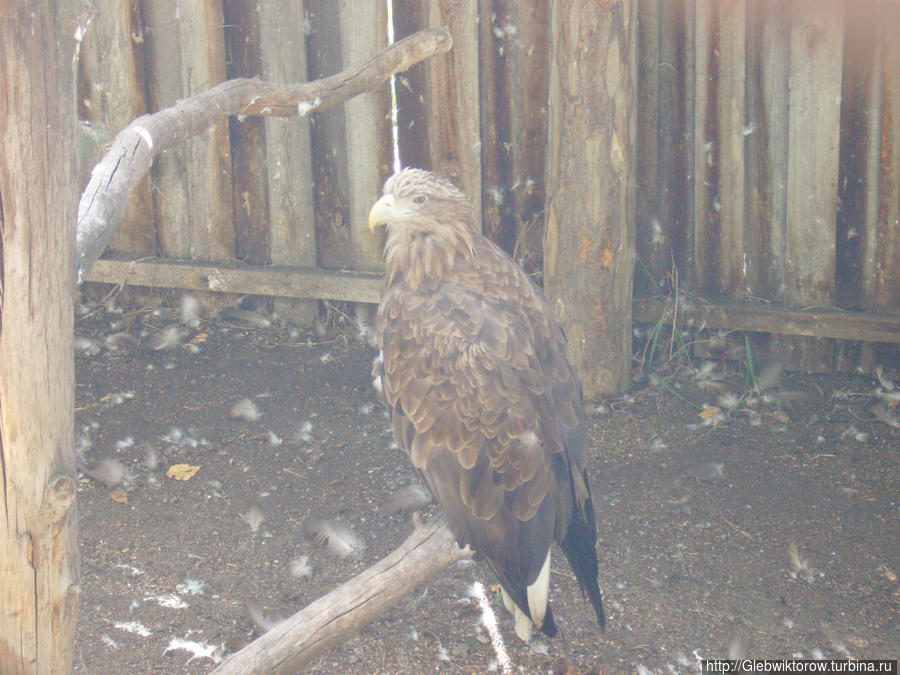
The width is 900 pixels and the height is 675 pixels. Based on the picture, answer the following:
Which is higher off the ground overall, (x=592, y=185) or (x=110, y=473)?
(x=592, y=185)

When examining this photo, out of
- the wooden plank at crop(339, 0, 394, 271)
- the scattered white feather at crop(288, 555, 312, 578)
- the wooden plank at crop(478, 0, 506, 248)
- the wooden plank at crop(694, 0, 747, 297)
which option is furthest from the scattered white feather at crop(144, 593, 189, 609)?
the wooden plank at crop(694, 0, 747, 297)

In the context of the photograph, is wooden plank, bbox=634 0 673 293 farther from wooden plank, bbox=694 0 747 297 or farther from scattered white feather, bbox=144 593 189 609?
scattered white feather, bbox=144 593 189 609

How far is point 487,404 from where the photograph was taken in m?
3.04

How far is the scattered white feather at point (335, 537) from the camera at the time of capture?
375cm

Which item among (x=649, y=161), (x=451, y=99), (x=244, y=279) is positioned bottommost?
(x=244, y=279)

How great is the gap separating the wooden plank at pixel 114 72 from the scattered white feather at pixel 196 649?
116 inches

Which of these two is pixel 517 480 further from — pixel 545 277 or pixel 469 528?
pixel 545 277

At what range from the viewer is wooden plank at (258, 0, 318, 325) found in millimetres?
5055

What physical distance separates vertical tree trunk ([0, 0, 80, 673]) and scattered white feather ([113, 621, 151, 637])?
1.00 metres

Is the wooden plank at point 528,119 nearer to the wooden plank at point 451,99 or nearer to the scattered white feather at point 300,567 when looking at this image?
the wooden plank at point 451,99

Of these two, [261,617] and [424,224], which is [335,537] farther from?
[424,224]

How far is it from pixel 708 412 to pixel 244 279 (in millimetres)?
2464

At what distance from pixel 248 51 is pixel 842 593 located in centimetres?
374

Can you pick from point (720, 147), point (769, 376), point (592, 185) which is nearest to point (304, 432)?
point (592, 185)
